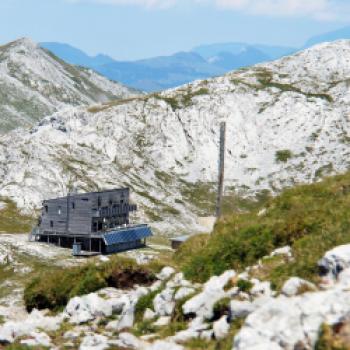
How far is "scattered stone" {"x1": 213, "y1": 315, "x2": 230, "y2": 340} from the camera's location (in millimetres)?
16578

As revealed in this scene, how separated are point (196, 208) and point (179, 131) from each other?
34112 millimetres

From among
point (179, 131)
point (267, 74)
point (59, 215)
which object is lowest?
point (59, 215)

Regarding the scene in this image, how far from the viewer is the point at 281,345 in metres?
13.2

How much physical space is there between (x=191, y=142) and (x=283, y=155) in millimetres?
27149

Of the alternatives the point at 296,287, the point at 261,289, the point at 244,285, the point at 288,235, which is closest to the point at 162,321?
the point at 244,285

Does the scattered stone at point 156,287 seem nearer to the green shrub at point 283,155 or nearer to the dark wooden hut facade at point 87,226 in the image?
the dark wooden hut facade at point 87,226

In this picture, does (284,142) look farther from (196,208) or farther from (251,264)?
(251,264)

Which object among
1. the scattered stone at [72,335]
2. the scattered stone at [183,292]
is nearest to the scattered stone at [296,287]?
the scattered stone at [183,292]

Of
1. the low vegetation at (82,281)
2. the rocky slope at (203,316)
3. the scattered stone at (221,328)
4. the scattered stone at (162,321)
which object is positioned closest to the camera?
the rocky slope at (203,316)

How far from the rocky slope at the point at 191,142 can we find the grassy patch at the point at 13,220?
9.06 meters

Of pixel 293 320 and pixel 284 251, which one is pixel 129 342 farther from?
pixel 284 251

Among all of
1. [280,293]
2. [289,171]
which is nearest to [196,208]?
[289,171]

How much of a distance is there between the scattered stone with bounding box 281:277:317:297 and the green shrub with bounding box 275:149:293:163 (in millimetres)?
149966

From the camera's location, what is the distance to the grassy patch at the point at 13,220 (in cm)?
11631
